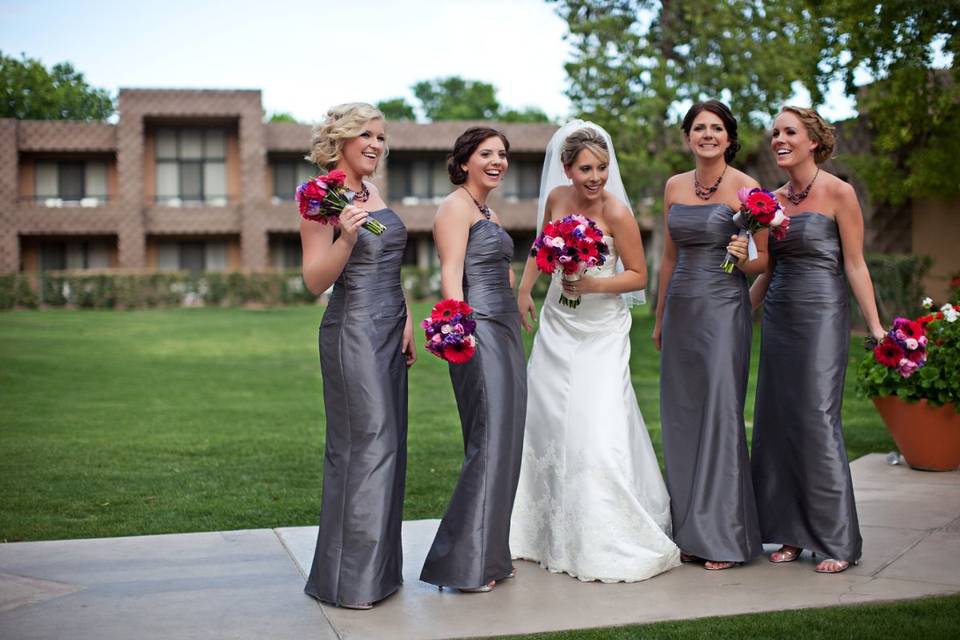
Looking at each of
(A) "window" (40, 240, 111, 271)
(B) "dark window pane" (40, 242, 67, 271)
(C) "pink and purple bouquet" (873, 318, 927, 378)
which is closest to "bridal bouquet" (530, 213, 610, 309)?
(C) "pink and purple bouquet" (873, 318, 927, 378)

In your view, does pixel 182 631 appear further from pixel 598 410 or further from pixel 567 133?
pixel 567 133

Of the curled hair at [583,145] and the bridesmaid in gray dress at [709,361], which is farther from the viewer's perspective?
the bridesmaid in gray dress at [709,361]

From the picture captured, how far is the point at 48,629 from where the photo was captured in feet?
17.1

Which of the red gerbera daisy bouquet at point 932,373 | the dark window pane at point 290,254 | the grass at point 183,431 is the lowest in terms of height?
the grass at point 183,431

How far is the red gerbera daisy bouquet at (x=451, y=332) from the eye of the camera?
529 centimetres

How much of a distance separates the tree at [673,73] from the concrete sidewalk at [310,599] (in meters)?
20.4

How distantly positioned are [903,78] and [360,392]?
13347mm

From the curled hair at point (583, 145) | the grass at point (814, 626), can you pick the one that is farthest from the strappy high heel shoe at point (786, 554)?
the curled hair at point (583, 145)

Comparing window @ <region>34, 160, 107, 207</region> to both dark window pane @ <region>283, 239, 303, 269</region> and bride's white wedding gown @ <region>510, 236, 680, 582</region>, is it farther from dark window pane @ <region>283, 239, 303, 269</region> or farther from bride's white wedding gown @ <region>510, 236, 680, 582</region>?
bride's white wedding gown @ <region>510, 236, 680, 582</region>

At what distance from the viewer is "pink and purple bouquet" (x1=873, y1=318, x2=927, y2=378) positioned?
7199mm

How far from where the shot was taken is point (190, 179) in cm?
4153

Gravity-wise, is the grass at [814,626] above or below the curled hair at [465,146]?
below

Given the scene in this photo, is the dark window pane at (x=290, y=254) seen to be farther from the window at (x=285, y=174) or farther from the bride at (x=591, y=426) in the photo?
the bride at (x=591, y=426)

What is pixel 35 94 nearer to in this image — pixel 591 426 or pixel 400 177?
pixel 400 177
